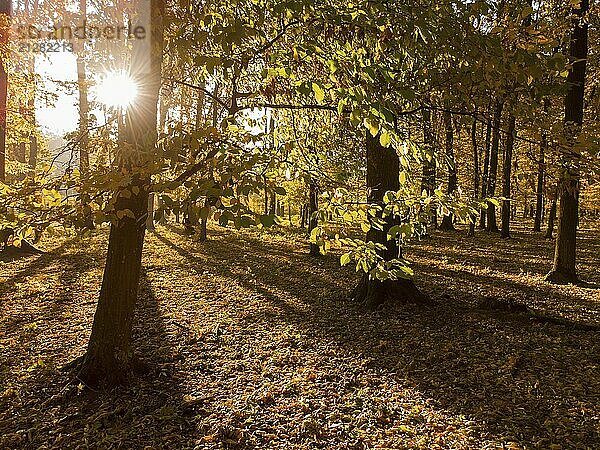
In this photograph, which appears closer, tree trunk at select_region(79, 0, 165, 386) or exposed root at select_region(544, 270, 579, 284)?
tree trunk at select_region(79, 0, 165, 386)

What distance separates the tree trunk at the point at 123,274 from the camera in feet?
13.8

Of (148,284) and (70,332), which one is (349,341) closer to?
(70,332)

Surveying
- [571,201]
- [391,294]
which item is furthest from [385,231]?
[571,201]

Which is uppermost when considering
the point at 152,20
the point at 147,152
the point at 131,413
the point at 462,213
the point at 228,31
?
the point at 152,20

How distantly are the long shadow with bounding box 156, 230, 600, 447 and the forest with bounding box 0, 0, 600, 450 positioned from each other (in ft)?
0.11

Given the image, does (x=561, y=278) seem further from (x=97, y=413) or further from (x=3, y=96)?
(x=3, y=96)

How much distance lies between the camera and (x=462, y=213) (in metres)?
2.78

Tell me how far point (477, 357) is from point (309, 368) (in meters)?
2.10

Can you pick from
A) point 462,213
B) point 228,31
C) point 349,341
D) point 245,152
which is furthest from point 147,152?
point 349,341

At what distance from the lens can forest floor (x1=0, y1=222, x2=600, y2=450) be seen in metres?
3.84

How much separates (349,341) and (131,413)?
3.05 meters

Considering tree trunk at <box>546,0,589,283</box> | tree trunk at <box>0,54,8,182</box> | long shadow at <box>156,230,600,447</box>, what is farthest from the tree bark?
tree trunk at <box>546,0,589,283</box>

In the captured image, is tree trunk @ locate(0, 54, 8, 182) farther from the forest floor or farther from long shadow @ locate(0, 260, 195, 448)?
long shadow @ locate(0, 260, 195, 448)

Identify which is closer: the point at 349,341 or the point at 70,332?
the point at 349,341
